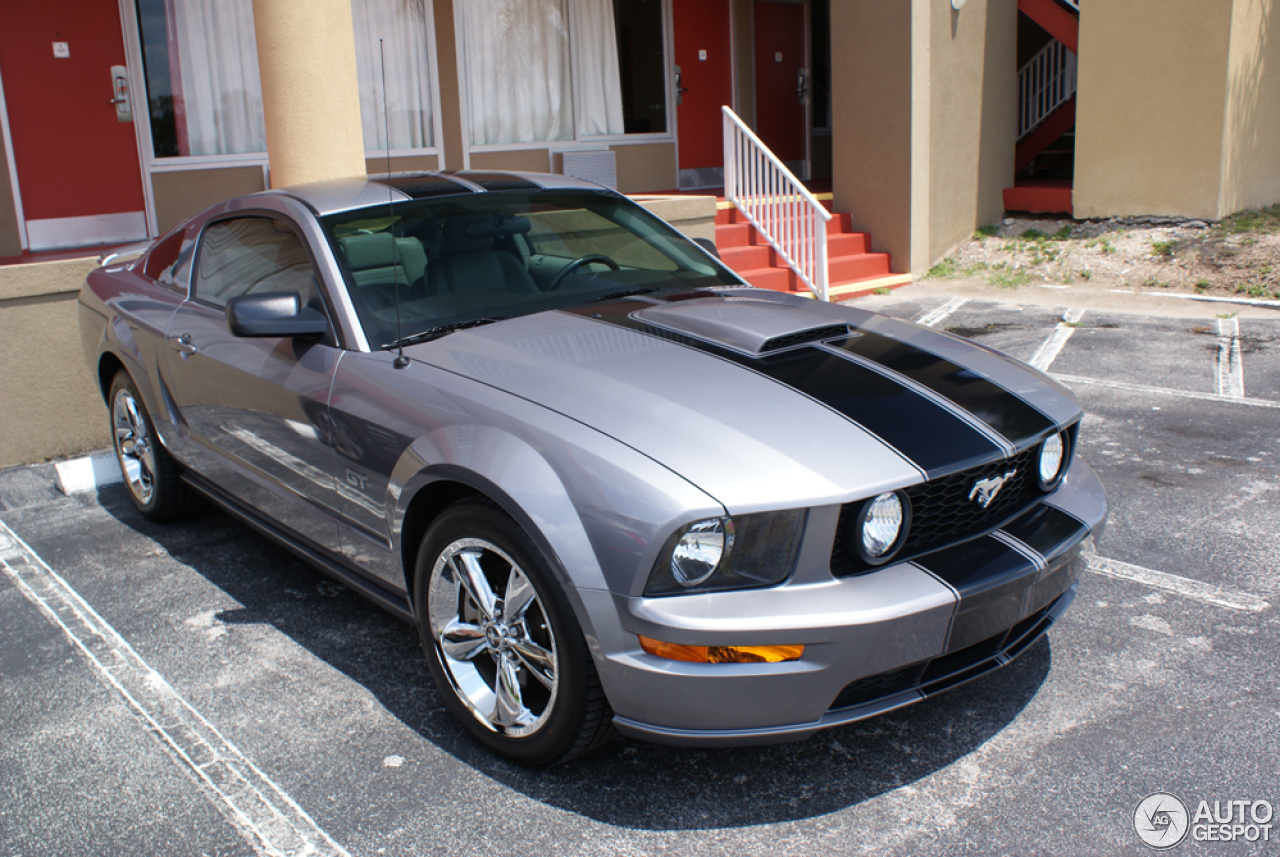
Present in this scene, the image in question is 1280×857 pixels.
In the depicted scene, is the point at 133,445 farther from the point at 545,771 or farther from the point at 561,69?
the point at 561,69

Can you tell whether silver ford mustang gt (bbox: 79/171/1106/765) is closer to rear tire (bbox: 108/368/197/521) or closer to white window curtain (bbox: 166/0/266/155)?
rear tire (bbox: 108/368/197/521)

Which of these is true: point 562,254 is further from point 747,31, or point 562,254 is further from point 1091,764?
point 747,31

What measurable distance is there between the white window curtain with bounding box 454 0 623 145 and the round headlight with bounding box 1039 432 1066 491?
9.24 meters

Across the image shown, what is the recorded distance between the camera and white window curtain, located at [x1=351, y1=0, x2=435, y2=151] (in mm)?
10180

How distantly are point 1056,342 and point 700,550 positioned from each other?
242 inches

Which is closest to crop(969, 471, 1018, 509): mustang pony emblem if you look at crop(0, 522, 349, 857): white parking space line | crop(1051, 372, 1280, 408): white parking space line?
crop(0, 522, 349, 857): white parking space line

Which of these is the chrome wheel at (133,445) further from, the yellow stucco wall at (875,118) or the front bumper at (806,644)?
the yellow stucco wall at (875,118)

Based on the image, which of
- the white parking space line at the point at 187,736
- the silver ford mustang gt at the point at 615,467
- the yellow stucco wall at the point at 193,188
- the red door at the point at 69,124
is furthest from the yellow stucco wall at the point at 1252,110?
the white parking space line at the point at 187,736

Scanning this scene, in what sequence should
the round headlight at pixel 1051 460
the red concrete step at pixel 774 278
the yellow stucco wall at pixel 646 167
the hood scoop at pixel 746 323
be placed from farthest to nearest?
the yellow stucco wall at pixel 646 167
the red concrete step at pixel 774 278
the hood scoop at pixel 746 323
the round headlight at pixel 1051 460

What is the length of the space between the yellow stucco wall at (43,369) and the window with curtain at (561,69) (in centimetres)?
593

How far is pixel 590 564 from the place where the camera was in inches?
92.0

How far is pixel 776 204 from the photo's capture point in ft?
32.6

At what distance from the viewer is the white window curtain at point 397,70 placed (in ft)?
33.4

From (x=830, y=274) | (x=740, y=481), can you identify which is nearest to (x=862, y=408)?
(x=740, y=481)
